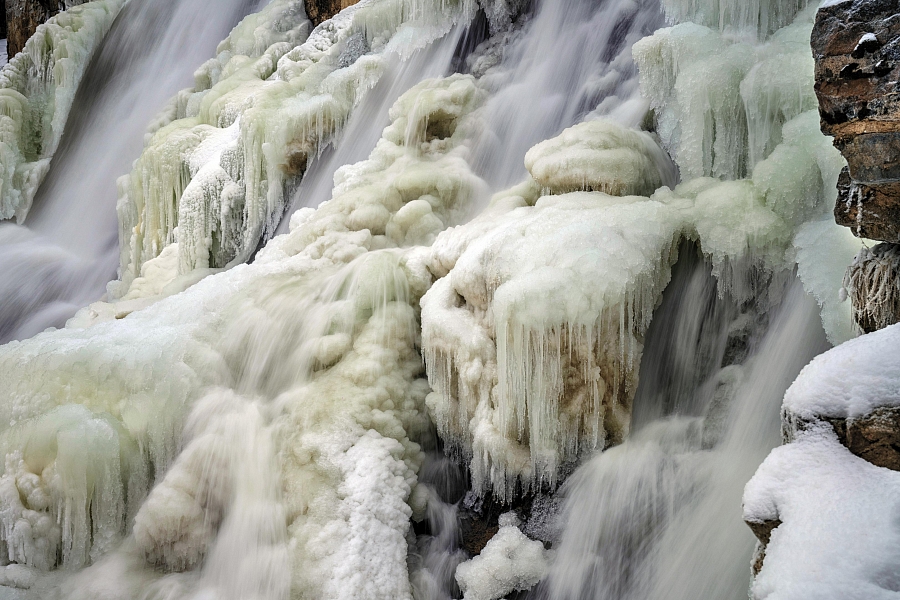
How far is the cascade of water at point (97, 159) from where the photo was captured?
8.27 metres

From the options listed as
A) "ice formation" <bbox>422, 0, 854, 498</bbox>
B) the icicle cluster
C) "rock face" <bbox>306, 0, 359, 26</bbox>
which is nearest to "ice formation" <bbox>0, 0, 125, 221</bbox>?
"rock face" <bbox>306, 0, 359, 26</bbox>

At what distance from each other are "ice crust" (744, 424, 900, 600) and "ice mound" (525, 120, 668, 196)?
7.97 ft

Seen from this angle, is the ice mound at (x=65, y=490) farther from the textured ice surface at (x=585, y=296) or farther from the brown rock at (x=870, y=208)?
the brown rock at (x=870, y=208)

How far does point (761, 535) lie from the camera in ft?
6.18

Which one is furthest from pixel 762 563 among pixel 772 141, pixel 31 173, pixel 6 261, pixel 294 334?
pixel 31 173

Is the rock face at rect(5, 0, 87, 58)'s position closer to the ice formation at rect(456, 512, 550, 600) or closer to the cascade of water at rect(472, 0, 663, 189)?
the cascade of water at rect(472, 0, 663, 189)

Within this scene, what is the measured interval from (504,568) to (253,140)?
5.20 metres

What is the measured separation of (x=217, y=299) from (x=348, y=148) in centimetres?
272

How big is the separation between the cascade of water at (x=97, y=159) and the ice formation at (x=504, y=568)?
6.25 m

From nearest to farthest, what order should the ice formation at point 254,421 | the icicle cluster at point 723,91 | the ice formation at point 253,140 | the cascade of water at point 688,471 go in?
the cascade of water at point 688,471
the ice formation at point 254,421
the icicle cluster at point 723,91
the ice formation at point 253,140

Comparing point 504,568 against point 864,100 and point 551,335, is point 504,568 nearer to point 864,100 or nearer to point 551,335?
point 551,335

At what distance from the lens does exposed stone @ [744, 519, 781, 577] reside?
183cm

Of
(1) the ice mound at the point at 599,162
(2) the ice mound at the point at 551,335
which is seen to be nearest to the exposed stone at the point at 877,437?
(2) the ice mound at the point at 551,335

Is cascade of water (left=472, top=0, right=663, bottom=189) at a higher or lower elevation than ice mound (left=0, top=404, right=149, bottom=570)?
higher
